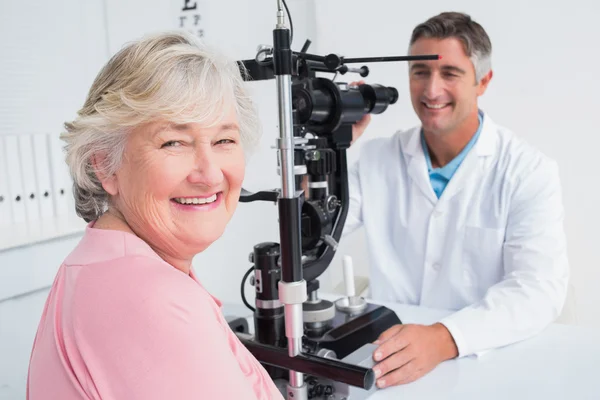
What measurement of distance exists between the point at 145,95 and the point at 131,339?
30cm

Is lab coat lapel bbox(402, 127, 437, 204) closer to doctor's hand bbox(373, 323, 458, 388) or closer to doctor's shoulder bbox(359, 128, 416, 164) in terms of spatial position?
doctor's shoulder bbox(359, 128, 416, 164)

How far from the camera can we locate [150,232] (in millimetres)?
783

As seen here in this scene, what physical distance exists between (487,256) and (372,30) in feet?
5.19

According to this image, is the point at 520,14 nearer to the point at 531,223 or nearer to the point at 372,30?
the point at 372,30

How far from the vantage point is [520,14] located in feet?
8.38

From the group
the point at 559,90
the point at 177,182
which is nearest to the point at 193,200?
the point at 177,182

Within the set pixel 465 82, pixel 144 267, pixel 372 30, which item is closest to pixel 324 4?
pixel 372 30

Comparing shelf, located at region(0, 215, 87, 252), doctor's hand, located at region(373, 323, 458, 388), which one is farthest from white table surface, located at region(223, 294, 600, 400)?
shelf, located at region(0, 215, 87, 252)

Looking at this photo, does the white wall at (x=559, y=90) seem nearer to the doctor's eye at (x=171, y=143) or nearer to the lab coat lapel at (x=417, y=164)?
the lab coat lapel at (x=417, y=164)

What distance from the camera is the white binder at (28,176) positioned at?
222 centimetres

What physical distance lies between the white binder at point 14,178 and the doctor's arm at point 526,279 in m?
1.69

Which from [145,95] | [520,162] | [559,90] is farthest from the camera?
[559,90]

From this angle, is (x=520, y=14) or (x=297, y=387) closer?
(x=297, y=387)

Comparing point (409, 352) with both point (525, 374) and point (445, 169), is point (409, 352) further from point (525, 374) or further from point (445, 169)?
point (445, 169)
